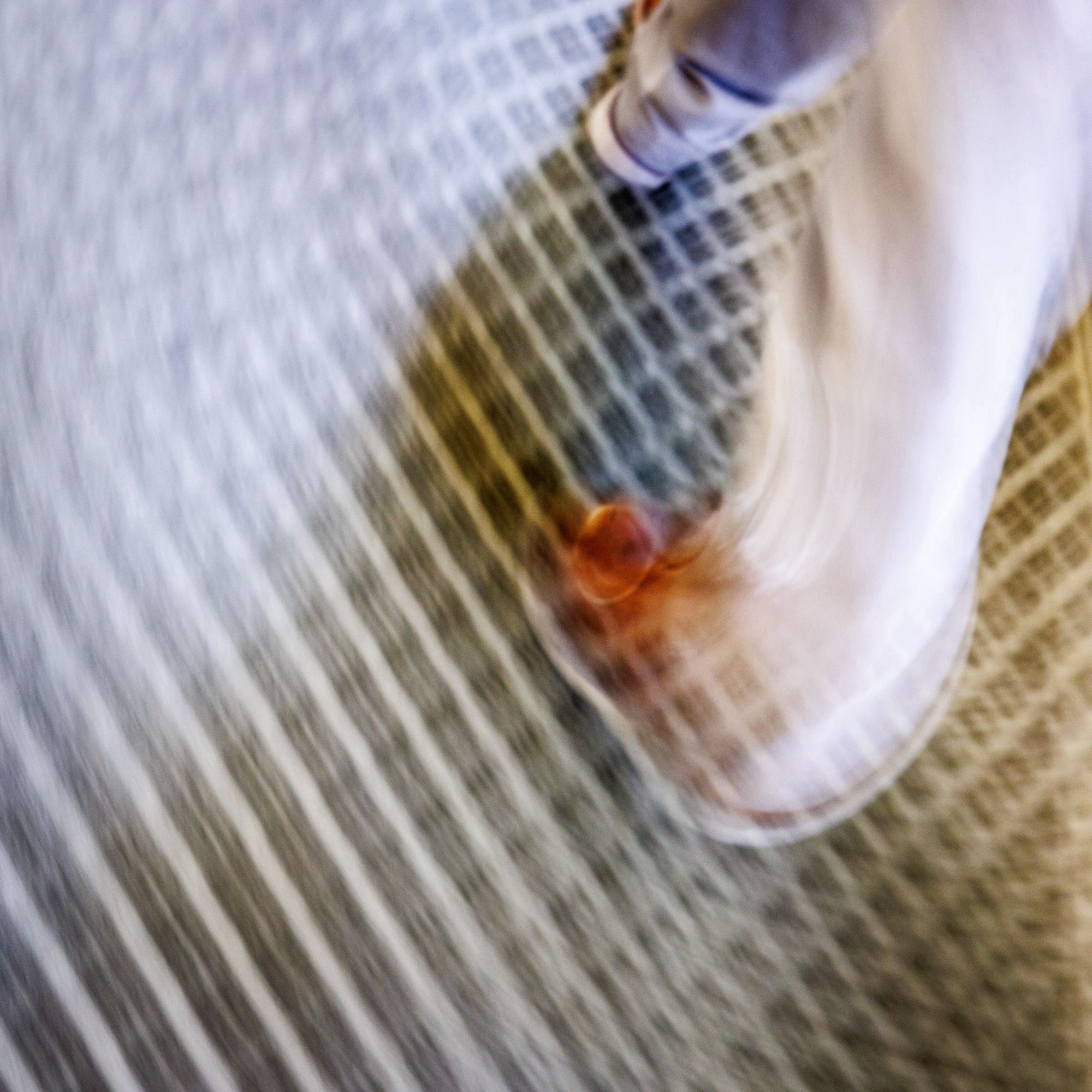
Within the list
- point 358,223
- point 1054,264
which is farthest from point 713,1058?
point 358,223

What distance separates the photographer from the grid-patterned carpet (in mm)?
665

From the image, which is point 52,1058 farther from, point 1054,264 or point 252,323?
point 1054,264

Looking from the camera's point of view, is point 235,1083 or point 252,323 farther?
point 252,323

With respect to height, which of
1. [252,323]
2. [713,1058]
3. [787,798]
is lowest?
[713,1058]

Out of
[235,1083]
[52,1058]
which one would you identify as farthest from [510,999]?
[52,1058]

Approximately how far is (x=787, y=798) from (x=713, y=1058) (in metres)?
0.20

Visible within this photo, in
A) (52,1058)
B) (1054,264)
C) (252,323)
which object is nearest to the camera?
(1054,264)

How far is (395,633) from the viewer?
2.40 ft

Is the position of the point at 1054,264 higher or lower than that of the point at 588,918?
higher

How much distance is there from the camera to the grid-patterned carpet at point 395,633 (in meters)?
0.67

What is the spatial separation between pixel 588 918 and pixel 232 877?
259mm

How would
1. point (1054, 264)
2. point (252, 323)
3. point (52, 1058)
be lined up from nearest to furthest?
point (1054, 264) < point (52, 1058) < point (252, 323)

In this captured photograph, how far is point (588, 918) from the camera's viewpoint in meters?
0.71

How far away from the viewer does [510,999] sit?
69 cm
